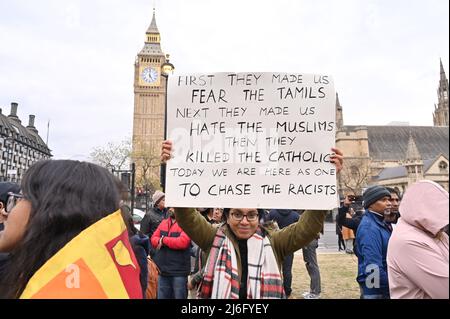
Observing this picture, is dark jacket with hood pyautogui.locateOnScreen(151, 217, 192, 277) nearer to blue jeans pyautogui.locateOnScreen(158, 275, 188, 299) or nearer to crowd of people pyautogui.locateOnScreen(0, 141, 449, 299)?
blue jeans pyautogui.locateOnScreen(158, 275, 188, 299)

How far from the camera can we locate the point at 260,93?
245 cm

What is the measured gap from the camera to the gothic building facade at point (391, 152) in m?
54.7

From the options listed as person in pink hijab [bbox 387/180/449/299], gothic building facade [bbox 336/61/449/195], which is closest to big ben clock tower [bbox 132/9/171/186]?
gothic building facade [bbox 336/61/449/195]

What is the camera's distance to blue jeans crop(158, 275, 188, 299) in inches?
182

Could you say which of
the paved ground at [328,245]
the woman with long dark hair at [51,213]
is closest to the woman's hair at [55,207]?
the woman with long dark hair at [51,213]

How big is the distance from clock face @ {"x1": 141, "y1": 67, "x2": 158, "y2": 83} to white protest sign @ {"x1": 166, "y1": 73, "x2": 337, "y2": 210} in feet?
275

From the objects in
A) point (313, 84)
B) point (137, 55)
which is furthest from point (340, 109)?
point (313, 84)

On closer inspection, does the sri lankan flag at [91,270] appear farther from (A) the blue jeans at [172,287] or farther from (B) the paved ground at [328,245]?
(B) the paved ground at [328,245]

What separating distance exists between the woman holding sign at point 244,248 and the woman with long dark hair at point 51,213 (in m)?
0.82
